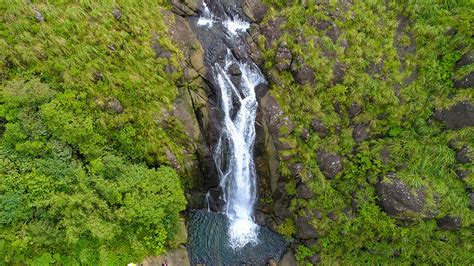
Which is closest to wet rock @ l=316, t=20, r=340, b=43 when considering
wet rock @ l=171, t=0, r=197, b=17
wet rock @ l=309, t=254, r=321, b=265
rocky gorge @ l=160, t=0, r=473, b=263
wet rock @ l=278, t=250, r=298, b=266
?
rocky gorge @ l=160, t=0, r=473, b=263

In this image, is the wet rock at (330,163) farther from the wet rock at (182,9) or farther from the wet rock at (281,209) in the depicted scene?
the wet rock at (182,9)

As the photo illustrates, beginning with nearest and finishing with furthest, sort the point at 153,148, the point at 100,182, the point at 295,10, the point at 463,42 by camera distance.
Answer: the point at 100,182
the point at 153,148
the point at 463,42
the point at 295,10

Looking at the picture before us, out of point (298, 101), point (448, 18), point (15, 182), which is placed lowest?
point (15, 182)

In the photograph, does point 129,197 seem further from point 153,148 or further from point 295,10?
point 295,10

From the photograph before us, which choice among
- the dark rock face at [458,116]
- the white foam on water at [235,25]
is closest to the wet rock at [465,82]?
the dark rock face at [458,116]

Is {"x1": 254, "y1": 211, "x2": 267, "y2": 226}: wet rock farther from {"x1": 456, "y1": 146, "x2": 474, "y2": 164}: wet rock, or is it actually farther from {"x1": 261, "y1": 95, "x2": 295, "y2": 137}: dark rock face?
{"x1": 456, "y1": 146, "x2": 474, "y2": 164}: wet rock

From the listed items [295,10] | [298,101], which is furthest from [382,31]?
[298,101]
